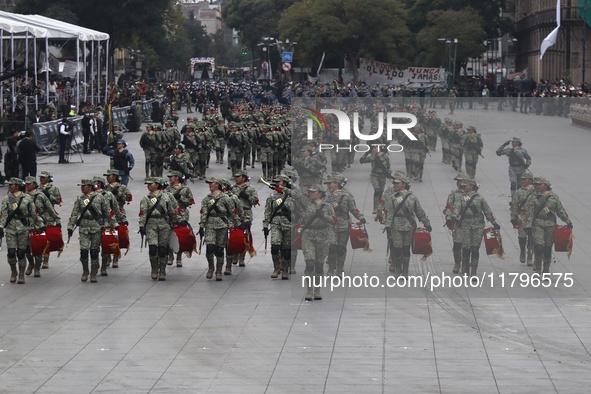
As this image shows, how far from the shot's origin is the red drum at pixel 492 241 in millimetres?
18062

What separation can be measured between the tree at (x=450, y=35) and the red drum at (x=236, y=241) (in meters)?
68.7

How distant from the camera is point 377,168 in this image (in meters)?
18.8

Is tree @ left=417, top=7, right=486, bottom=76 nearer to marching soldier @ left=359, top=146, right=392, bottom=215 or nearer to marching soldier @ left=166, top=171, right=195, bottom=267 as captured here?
marching soldier @ left=166, top=171, right=195, bottom=267

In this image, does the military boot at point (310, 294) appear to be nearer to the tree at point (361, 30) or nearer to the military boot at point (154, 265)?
the military boot at point (154, 265)

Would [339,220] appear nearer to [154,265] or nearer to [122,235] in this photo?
[154,265]

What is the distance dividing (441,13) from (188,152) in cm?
5744

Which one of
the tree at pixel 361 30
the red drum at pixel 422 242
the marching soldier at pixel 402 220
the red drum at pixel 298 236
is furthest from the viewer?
the tree at pixel 361 30

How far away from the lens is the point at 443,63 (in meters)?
87.1

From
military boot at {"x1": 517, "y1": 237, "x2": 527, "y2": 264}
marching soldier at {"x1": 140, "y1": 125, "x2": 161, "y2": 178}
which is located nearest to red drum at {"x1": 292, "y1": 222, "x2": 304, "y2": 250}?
military boot at {"x1": 517, "y1": 237, "x2": 527, "y2": 264}

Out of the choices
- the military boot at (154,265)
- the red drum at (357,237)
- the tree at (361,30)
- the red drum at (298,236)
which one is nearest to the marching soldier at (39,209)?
the military boot at (154,265)

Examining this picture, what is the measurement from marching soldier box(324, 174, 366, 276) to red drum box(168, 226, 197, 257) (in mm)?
2306

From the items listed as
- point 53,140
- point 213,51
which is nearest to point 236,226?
point 53,140

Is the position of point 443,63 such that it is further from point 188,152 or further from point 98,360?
point 98,360

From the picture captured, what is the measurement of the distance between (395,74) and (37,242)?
61.2 metres
